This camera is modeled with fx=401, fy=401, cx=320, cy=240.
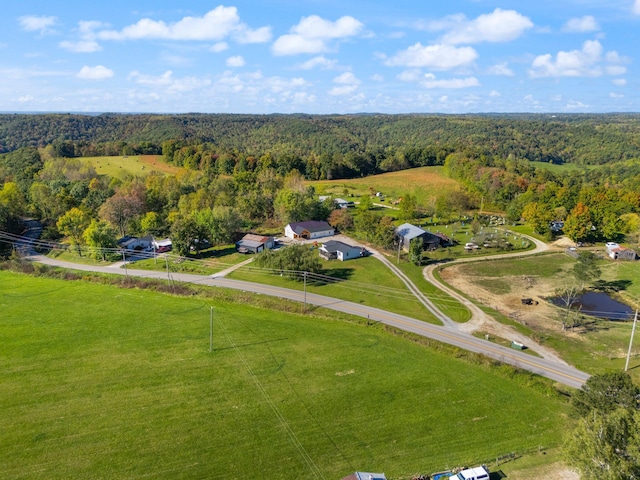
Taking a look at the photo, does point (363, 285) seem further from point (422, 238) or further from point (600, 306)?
point (600, 306)

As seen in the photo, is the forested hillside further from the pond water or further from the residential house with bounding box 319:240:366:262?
the pond water

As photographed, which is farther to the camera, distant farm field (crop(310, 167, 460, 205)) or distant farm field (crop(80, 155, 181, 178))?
distant farm field (crop(80, 155, 181, 178))

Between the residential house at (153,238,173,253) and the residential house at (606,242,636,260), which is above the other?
the residential house at (606,242,636,260)

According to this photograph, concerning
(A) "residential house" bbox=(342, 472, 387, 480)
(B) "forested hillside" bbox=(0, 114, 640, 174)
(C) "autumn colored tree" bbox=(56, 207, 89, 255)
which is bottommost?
(A) "residential house" bbox=(342, 472, 387, 480)


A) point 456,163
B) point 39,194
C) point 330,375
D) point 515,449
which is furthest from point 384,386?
point 456,163

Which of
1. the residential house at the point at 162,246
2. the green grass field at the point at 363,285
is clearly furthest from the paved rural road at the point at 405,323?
the residential house at the point at 162,246

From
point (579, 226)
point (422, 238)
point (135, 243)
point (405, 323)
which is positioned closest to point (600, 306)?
point (405, 323)

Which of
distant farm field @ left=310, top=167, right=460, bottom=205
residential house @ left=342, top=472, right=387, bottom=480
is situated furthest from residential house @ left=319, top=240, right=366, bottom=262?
distant farm field @ left=310, top=167, right=460, bottom=205
